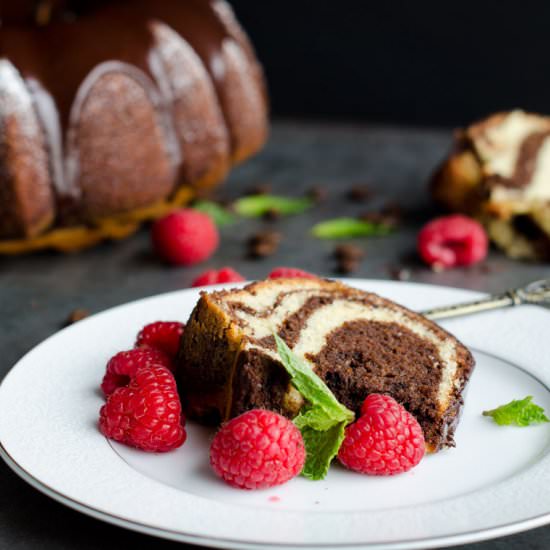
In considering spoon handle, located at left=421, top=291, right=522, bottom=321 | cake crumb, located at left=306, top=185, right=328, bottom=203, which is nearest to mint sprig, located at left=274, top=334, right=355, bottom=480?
spoon handle, located at left=421, top=291, right=522, bottom=321

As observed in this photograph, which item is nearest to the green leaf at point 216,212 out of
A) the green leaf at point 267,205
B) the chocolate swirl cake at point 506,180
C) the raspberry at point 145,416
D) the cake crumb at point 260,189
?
the green leaf at point 267,205

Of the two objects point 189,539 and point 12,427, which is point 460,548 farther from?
point 12,427

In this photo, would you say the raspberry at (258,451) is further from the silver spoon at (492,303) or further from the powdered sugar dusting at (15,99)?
the powdered sugar dusting at (15,99)

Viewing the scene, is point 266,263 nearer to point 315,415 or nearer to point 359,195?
point 359,195

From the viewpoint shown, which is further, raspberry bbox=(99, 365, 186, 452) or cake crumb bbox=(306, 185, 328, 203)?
cake crumb bbox=(306, 185, 328, 203)

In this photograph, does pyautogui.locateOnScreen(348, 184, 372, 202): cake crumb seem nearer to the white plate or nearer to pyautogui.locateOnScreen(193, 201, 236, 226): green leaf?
pyautogui.locateOnScreen(193, 201, 236, 226): green leaf

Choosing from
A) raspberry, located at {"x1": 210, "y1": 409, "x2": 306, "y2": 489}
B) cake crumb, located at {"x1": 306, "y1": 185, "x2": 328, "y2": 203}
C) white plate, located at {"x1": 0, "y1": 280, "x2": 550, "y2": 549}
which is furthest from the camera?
cake crumb, located at {"x1": 306, "y1": 185, "x2": 328, "y2": 203}

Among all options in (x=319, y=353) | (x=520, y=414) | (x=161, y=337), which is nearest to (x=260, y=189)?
(x=161, y=337)
